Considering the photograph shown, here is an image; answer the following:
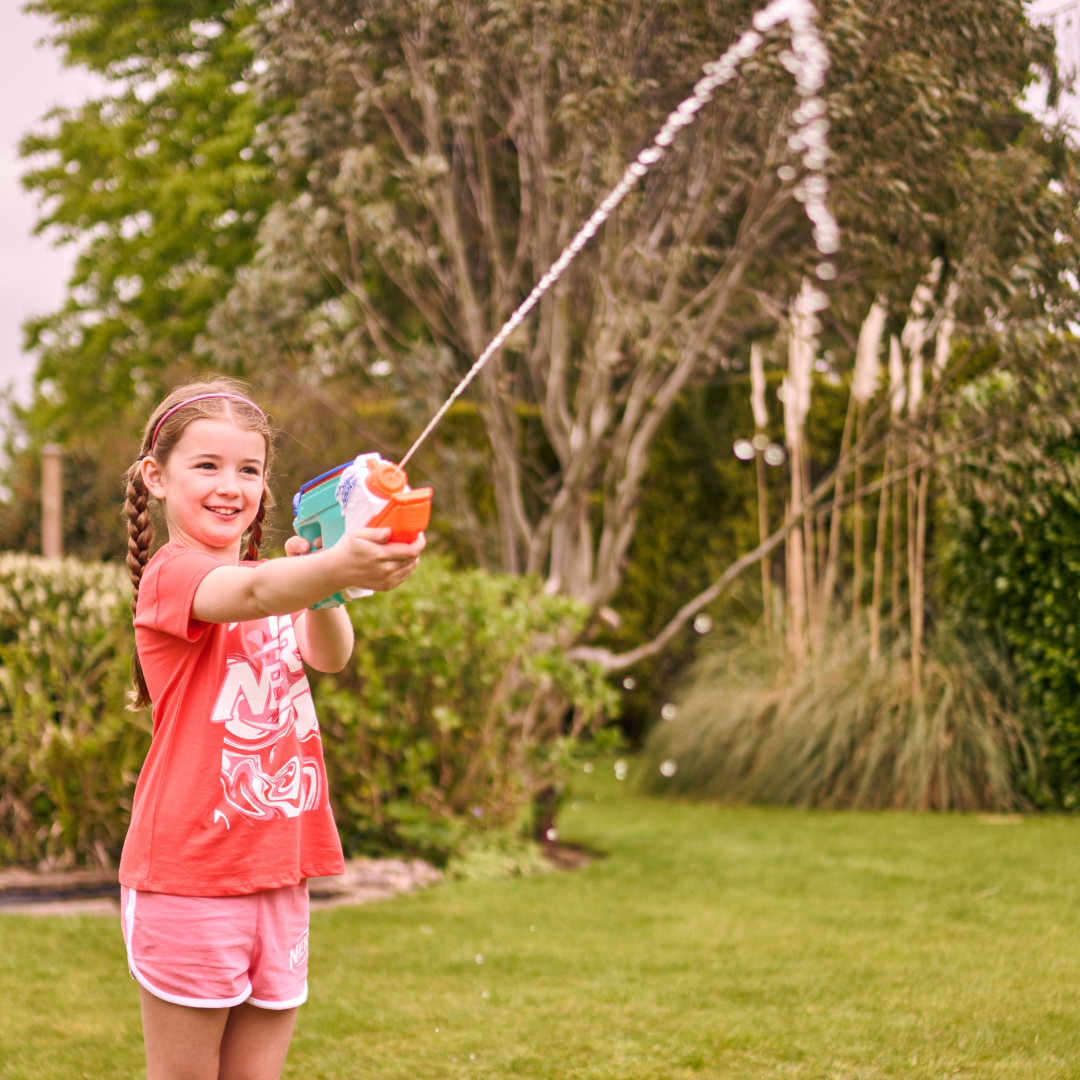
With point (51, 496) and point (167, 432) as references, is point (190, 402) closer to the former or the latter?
point (167, 432)

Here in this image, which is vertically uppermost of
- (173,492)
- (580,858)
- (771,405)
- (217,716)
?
(771,405)

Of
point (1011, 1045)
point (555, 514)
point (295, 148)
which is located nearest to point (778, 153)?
point (555, 514)

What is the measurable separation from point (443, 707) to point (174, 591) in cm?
302

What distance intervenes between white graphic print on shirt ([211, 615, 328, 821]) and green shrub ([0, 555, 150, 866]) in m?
2.86

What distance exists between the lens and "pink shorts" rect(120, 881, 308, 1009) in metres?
1.72

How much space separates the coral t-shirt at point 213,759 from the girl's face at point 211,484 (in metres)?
0.05

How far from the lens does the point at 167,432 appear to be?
6.18 feet

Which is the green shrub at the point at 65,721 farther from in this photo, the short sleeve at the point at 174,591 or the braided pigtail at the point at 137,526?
the short sleeve at the point at 174,591

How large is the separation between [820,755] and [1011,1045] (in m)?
3.65

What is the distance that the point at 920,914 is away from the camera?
4.15 meters

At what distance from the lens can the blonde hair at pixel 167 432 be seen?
6.15 ft

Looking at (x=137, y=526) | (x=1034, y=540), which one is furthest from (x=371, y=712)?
(x=1034, y=540)

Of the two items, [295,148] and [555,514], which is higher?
[295,148]

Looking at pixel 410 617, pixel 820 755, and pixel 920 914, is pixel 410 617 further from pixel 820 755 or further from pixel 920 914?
pixel 820 755
